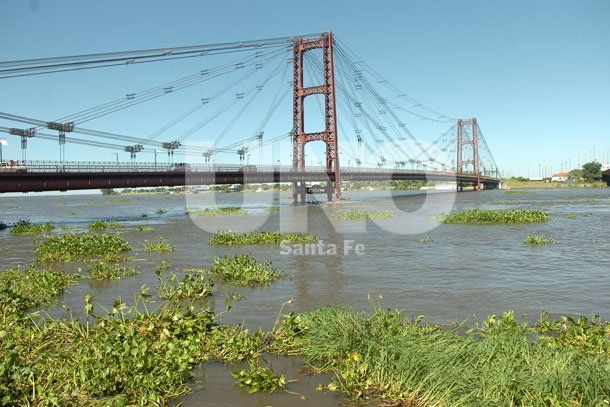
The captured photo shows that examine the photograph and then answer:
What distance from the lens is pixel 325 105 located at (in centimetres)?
6912

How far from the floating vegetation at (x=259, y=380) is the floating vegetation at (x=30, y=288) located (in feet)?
22.9

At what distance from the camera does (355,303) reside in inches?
485

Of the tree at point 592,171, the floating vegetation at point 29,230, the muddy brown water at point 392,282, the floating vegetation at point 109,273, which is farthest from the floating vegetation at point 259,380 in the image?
the tree at point 592,171

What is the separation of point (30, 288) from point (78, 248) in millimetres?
9127

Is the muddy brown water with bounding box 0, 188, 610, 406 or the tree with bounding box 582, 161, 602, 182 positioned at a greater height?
the tree with bounding box 582, 161, 602, 182

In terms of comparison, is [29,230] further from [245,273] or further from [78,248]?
[245,273]

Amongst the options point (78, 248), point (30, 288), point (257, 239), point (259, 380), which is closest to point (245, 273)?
point (30, 288)

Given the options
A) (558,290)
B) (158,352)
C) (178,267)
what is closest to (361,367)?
(158,352)

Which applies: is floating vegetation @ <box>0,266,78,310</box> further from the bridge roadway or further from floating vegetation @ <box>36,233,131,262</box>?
the bridge roadway

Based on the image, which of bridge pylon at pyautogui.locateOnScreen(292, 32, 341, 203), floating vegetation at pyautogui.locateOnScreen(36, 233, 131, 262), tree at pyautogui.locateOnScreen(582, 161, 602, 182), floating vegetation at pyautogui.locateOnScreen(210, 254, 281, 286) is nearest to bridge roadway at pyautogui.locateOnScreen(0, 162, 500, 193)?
bridge pylon at pyautogui.locateOnScreen(292, 32, 341, 203)

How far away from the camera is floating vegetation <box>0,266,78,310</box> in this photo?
441 inches

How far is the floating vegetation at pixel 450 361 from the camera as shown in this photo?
5945mm

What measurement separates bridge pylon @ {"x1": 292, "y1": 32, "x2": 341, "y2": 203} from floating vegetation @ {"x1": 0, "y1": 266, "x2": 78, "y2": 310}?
5469 centimetres

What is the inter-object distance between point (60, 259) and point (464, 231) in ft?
79.1
